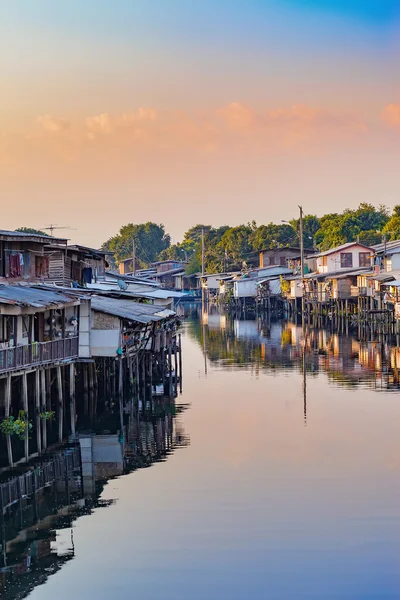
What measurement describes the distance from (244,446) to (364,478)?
4.59 meters

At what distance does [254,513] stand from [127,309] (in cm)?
1393

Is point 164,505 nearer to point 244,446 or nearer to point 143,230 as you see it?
point 244,446

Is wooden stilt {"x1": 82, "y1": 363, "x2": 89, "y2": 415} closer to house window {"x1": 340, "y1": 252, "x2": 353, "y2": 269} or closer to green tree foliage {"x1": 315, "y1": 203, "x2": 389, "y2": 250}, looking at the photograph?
house window {"x1": 340, "y1": 252, "x2": 353, "y2": 269}

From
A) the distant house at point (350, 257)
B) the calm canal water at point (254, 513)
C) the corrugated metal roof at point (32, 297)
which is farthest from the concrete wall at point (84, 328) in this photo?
the distant house at point (350, 257)

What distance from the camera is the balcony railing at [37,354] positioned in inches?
942

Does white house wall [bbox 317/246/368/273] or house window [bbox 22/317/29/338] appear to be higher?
white house wall [bbox 317/246/368/273]

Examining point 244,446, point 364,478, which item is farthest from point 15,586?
point 244,446

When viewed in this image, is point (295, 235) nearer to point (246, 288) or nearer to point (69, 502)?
point (246, 288)

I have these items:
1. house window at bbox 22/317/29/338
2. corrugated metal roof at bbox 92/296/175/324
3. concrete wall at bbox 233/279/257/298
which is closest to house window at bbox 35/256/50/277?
corrugated metal roof at bbox 92/296/175/324

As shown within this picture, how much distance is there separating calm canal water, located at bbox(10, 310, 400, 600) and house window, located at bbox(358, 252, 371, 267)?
39.4 m

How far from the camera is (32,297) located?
26094 millimetres

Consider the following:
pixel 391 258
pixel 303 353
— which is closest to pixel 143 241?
pixel 391 258

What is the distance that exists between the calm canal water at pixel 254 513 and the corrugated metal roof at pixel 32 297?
17.4 feet

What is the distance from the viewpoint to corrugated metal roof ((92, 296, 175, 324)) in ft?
94.4
